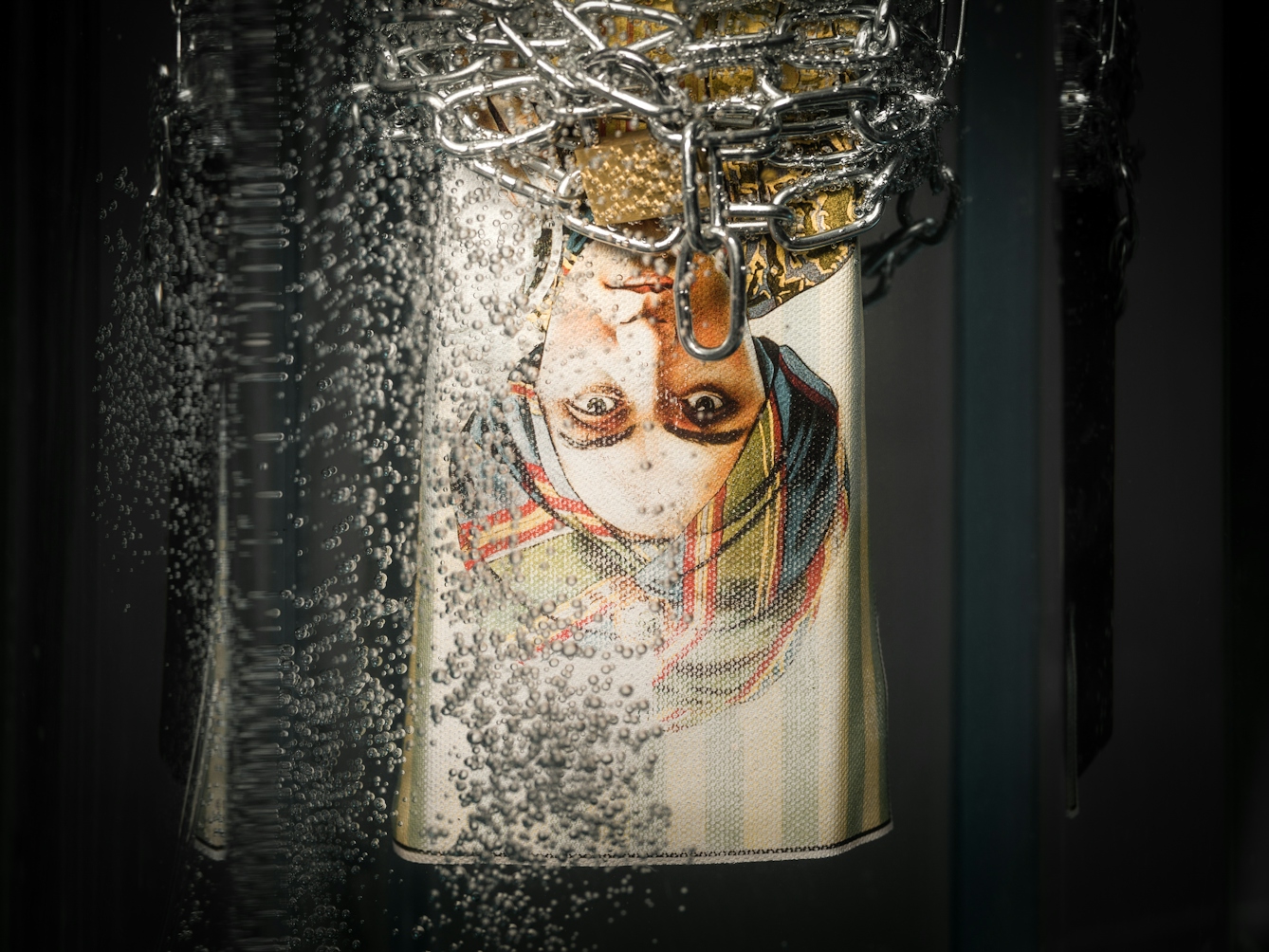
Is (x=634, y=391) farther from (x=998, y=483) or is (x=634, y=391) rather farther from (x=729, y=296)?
(x=998, y=483)

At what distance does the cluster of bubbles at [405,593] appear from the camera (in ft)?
1.06

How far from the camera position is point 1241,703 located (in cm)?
42

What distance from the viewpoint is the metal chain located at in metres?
0.30

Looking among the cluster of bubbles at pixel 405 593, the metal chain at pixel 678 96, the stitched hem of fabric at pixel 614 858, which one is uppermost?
the metal chain at pixel 678 96

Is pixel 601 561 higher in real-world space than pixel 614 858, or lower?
higher

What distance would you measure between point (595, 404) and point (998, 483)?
16 cm

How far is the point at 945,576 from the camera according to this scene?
36 cm

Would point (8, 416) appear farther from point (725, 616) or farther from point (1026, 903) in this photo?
point (1026, 903)

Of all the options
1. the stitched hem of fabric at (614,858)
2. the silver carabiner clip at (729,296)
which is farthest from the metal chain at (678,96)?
the stitched hem of fabric at (614,858)

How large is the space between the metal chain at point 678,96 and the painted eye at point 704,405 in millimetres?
14

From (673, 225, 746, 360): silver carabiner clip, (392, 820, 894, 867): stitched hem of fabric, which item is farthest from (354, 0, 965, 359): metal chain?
(392, 820, 894, 867): stitched hem of fabric

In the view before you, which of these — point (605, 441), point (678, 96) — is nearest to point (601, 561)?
point (605, 441)

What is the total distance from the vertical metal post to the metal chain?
49 mm

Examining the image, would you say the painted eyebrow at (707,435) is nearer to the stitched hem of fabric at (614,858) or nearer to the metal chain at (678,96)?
the metal chain at (678,96)
